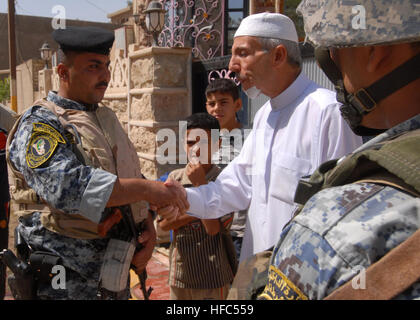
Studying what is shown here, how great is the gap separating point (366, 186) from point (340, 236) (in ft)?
0.40

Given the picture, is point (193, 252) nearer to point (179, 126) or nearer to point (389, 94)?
point (389, 94)

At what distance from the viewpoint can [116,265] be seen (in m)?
2.11

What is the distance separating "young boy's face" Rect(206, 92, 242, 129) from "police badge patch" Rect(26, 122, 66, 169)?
6.13 ft

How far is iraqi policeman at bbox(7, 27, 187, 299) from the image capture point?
6.28 ft

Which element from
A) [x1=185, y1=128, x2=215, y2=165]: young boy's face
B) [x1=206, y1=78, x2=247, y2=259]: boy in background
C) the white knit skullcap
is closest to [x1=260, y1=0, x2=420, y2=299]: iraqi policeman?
the white knit skullcap

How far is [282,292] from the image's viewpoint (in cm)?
78

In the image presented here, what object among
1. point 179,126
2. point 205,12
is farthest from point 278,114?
point 205,12

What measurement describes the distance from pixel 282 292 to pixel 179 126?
15.4 feet

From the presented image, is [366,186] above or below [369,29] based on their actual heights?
below

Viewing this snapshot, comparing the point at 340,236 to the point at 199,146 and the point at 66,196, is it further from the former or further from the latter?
the point at 199,146

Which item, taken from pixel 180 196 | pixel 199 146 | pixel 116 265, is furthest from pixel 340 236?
pixel 199 146

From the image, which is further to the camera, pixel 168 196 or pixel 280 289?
pixel 168 196

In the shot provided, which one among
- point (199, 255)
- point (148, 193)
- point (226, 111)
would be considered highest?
point (226, 111)

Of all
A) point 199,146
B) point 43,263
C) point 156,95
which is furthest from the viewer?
point 156,95
